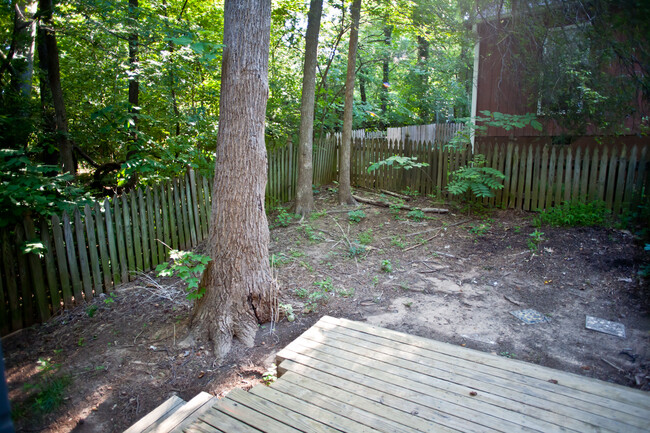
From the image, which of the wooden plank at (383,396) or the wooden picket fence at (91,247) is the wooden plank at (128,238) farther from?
the wooden plank at (383,396)

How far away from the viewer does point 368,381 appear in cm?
306

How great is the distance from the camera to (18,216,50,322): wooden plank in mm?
4695

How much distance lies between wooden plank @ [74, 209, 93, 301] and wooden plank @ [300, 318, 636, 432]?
3.31 metres

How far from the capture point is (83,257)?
17.6ft

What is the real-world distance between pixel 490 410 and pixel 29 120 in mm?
7394

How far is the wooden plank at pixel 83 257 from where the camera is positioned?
5.26m

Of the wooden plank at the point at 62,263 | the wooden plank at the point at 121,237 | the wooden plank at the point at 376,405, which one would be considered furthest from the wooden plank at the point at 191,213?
the wooden plank at the point at 376,405

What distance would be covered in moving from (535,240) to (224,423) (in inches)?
255

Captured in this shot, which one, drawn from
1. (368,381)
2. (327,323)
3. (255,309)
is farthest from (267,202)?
(368,381)

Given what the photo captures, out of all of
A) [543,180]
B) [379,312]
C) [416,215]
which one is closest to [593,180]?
[543,180]

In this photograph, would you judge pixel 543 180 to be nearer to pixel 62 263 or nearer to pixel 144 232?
pixel 144 232

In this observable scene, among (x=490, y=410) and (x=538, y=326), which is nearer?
(x=490, y=410)

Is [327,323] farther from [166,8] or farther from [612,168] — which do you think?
[166,8]

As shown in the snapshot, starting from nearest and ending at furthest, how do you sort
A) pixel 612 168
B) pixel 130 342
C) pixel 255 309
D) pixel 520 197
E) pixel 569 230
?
pixel 130 342, pixel 255 309, pixel 569 230, pixel 612 168, pixel 520 197
